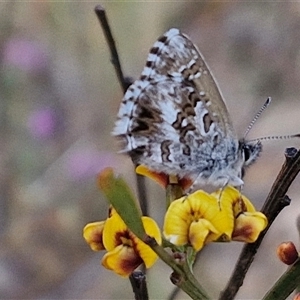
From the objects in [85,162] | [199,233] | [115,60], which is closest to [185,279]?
[199,233]

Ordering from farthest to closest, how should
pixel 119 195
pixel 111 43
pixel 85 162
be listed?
pixel 85 162 → pixel 111 43 → pixel 119 195

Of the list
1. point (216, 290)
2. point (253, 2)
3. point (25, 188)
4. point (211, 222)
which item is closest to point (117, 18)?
point (253, 2)

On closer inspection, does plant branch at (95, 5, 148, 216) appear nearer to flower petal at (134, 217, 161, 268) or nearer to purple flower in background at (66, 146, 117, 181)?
flower petal at (134, 217, 161, 268)

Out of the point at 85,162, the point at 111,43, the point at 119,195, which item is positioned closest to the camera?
the point at 119,195

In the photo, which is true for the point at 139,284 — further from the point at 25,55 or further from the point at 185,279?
the point at 25,55

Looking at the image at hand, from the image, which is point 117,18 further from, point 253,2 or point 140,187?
point 140,187

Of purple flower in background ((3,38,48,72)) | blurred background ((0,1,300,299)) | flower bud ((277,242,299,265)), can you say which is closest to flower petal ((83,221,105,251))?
flower bud ((277,242,299,265))
